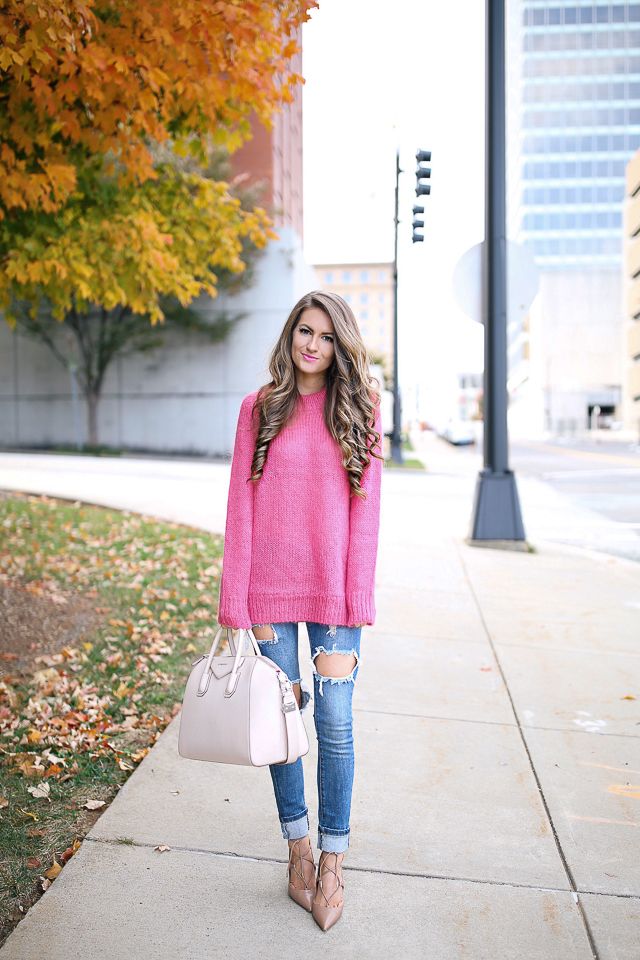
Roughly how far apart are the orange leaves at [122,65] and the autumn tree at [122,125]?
0.4 inches

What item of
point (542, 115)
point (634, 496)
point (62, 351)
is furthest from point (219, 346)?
point (542, 115)

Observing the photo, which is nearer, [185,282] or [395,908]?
[395,908]

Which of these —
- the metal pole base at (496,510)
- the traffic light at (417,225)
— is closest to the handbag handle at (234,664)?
the metal pole base at (496,510)

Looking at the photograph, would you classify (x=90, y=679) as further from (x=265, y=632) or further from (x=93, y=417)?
(x=93, y=417)

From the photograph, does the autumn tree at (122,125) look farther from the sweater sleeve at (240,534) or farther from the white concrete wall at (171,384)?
the white concrete wall at (171,384)

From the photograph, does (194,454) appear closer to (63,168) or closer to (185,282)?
(185,282)

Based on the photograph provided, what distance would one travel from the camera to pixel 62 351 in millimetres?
29703

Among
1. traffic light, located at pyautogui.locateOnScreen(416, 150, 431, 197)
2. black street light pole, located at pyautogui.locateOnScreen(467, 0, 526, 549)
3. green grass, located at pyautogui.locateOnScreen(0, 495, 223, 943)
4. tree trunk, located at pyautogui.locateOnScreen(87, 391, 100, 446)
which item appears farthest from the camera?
tree trunk, located at pyautogui.locateOnScreen(87, 391, 100, 446)

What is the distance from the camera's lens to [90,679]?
5.14 metres

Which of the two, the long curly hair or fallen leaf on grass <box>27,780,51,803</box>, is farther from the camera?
fallen leaf on grass <box>27,780,51,803</box>

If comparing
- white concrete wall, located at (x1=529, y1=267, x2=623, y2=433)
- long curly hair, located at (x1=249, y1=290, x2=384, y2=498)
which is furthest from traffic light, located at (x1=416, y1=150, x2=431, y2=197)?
white concrete wall, located at (x1=529, y1=267, x2=623, y2=433)

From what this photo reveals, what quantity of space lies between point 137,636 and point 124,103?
3.41 m

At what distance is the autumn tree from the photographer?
4.86 metres

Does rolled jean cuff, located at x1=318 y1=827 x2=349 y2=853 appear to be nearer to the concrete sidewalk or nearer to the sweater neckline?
the concrete sidewalk
